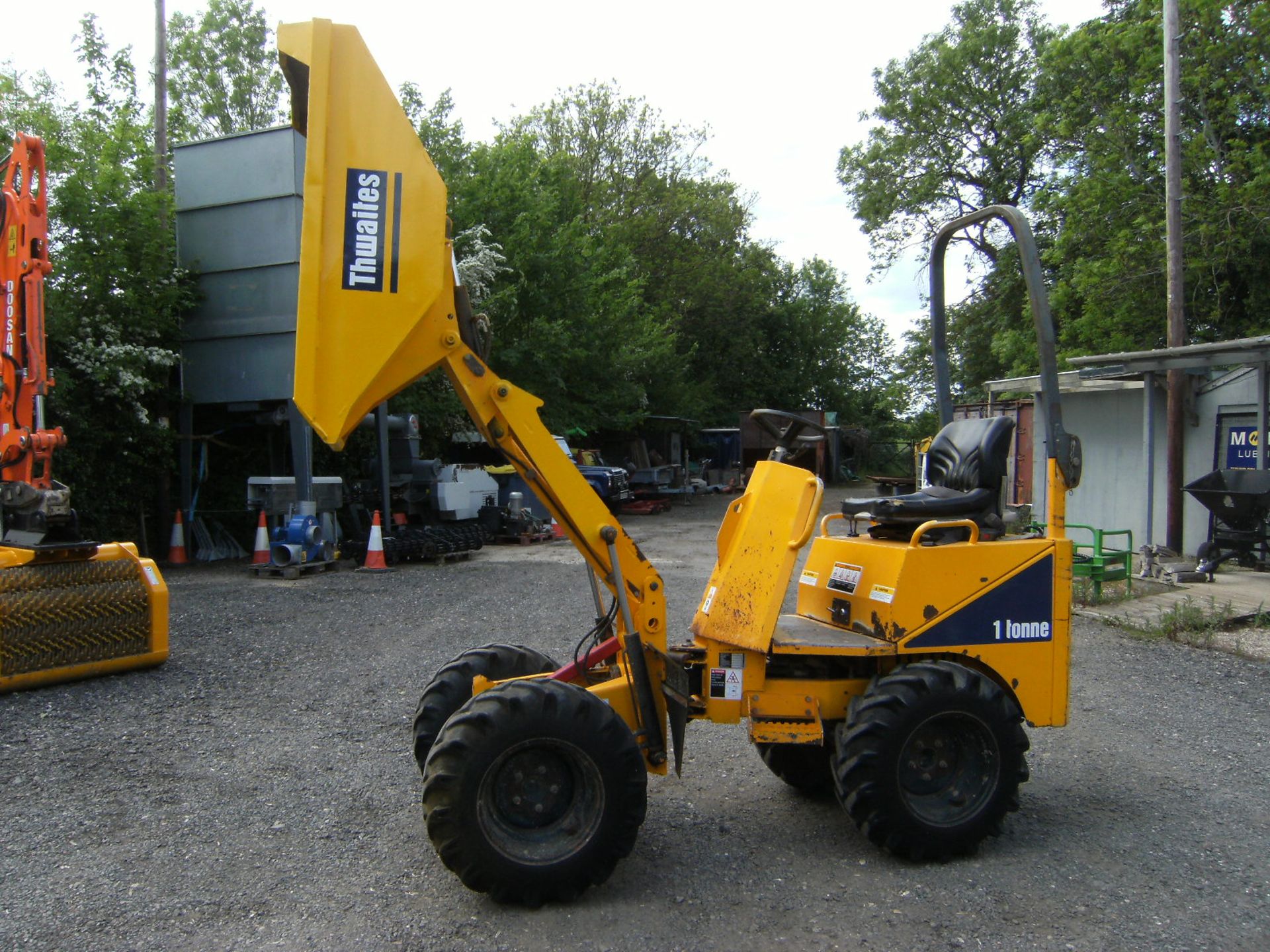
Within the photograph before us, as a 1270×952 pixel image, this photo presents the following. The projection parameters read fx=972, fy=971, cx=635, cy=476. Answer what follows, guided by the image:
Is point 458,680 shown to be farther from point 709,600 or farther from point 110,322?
point 110,322

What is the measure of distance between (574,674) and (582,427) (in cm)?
1973

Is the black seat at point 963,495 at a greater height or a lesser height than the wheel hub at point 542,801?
greater

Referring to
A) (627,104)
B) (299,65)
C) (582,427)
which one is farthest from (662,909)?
(627,104)

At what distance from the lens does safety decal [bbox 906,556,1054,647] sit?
4.20 meters

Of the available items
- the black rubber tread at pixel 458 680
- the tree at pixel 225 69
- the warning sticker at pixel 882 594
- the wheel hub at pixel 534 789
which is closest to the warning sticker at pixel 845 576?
the warning sticker at pixel 882 594

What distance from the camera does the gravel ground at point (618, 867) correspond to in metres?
3.49

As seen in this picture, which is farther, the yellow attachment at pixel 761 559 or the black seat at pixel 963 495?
the black seat at pixel 963 495

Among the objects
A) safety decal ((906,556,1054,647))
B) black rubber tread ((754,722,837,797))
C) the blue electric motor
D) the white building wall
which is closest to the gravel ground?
black rubber tread ((754,722,837,797))

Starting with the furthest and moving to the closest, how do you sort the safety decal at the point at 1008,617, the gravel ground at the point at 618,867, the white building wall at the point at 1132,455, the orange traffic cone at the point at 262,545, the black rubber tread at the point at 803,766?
the white building wall at the point at 1132,455 < the orange traffic cone at the point at 262,545 < the black rubber tread at the point at 803,766 < the safety decal at the point at 1008,617 < the gravel ground at the point at 618,867

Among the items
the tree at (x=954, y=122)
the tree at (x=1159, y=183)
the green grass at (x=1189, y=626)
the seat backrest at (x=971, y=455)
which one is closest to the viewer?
the seat backrest at (x=971, y=455)

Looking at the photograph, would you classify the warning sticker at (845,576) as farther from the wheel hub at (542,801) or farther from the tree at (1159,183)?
the tree at (1159,183)

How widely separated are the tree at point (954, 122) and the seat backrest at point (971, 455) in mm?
24372

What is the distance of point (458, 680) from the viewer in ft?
14.7

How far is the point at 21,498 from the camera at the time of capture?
7.50 m
